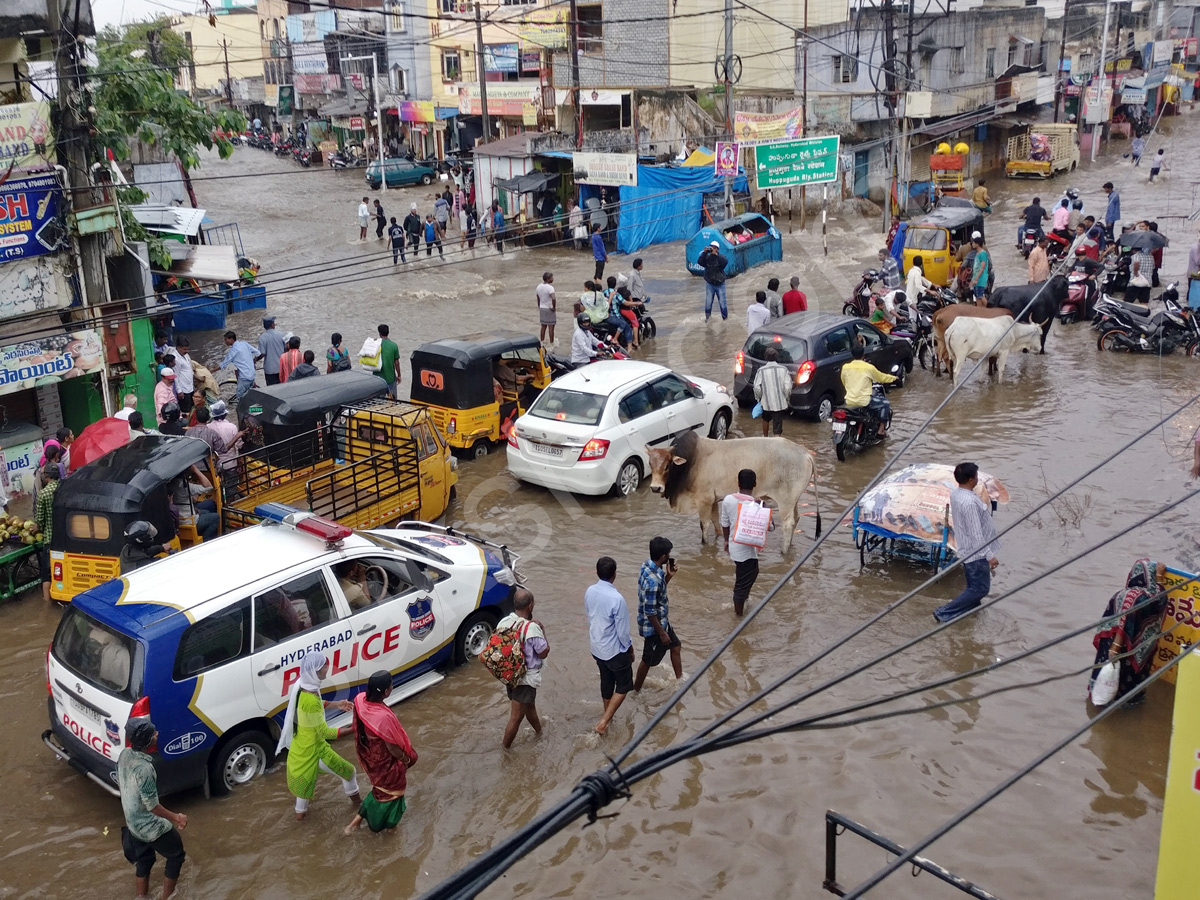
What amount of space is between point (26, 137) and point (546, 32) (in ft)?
113

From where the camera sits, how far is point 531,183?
33312 mm

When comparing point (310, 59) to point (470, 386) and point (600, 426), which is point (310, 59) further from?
point (600, 426)

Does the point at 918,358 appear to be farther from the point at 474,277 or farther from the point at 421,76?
the point at 421,76

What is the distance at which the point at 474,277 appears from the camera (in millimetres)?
28812

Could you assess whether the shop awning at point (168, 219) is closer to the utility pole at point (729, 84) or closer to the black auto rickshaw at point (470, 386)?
the black auto rickshaw at point (470, 386)

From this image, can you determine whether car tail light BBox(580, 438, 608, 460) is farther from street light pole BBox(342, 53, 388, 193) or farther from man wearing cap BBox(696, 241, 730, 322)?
street light pole BBox(342, 53, 388, 193)

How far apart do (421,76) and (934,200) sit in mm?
34287

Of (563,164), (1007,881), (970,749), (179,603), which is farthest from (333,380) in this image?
(563,164)

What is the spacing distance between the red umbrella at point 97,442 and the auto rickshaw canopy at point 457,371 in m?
3.87

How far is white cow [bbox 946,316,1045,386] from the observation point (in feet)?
55.1

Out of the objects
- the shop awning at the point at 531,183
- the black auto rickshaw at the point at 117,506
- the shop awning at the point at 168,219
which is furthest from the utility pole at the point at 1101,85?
the black auto rickshaw at the point at 117,506

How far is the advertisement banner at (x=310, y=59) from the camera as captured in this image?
223 feet

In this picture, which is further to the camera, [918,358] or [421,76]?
[421,76]

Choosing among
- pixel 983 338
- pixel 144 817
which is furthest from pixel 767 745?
pixel 983 338
